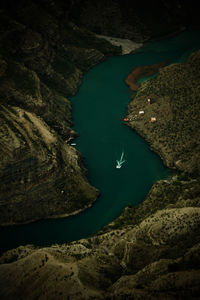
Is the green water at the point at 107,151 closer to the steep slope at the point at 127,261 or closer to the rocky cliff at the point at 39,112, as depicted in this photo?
the rocky cliff at the point at 39,112

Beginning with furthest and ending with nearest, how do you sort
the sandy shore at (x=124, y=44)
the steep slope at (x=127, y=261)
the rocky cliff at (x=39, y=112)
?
the sandy shore at (x=124, y=44) < the rocky cliff at (x=39, y=112) < the steep slope at (x=127, y=261)

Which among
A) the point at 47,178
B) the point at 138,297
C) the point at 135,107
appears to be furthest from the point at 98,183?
the point at 138,297

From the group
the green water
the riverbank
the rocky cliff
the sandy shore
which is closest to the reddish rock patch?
the green water

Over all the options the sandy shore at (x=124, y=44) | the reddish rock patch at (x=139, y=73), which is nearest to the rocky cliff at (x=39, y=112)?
the sandy shore at (x=124, y=44)

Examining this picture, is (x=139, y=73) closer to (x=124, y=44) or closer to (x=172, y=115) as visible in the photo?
(x=124, y=44)

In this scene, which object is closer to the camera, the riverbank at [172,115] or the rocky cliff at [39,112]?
the rocky cliff at [39,112]

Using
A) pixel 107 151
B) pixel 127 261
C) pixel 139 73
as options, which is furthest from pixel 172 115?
pixel 127 261

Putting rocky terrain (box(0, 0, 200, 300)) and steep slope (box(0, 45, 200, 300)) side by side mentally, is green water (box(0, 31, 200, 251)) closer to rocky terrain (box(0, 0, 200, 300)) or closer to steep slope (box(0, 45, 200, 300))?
rocky terrain (box(0, 0, 200, 300))

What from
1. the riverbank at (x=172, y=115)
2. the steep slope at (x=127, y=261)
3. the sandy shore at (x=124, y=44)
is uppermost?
the sandy shore at (x=124, y=44)
